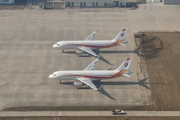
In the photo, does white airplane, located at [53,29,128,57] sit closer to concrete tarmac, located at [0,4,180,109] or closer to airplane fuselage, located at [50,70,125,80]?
concrete tarmac, located at [0,4,180,109]

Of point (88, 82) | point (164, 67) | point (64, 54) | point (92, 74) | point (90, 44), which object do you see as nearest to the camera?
point (88, 82)

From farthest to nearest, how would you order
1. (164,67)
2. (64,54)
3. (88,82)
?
(64,54) → (164,67) → (88,82)

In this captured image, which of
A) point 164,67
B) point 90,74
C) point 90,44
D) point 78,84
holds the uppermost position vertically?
point 90,44

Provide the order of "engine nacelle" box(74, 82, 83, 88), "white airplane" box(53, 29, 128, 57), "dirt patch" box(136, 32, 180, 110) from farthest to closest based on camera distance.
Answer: "white airplane" box(53, 29, 128, 57) → "engine nacelle" box(74, 82, 83, 88) → "dirt patch" box(136, 32, 180, 110)

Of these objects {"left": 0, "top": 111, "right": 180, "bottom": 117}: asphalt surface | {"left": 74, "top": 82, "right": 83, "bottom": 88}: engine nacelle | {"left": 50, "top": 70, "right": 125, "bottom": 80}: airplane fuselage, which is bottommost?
{"left": 0, "top": 111, "right": 180, "bottom": 117}: asphalt surface

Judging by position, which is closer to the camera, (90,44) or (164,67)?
(164,67)

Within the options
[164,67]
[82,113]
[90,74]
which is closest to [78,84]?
A: [90,74]

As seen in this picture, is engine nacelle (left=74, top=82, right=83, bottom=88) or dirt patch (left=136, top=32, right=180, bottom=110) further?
engine nacelle (left=74, top=82, right=83, bottom=88)

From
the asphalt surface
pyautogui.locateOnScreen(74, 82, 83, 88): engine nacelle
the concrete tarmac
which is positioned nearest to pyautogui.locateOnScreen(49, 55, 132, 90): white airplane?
pyautogui.locateOnScreen(74, 82, 83, 88): engine nacelle

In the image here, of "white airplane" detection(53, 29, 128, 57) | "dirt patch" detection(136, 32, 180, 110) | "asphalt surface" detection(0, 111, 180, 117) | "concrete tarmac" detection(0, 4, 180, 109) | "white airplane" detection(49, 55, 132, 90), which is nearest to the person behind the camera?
"asphalt surface" detection(0, 111, 180, 117)

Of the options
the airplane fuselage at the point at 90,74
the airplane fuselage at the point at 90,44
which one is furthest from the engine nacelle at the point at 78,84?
the airplane fuselage at the point at 90,44

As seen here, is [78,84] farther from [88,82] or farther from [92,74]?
[92,74]

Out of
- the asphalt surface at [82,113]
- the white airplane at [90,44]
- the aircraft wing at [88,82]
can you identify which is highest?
the white airplane at [90,44]

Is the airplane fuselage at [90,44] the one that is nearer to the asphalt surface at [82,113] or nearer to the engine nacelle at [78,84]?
the engine nacelle at [78,84]
